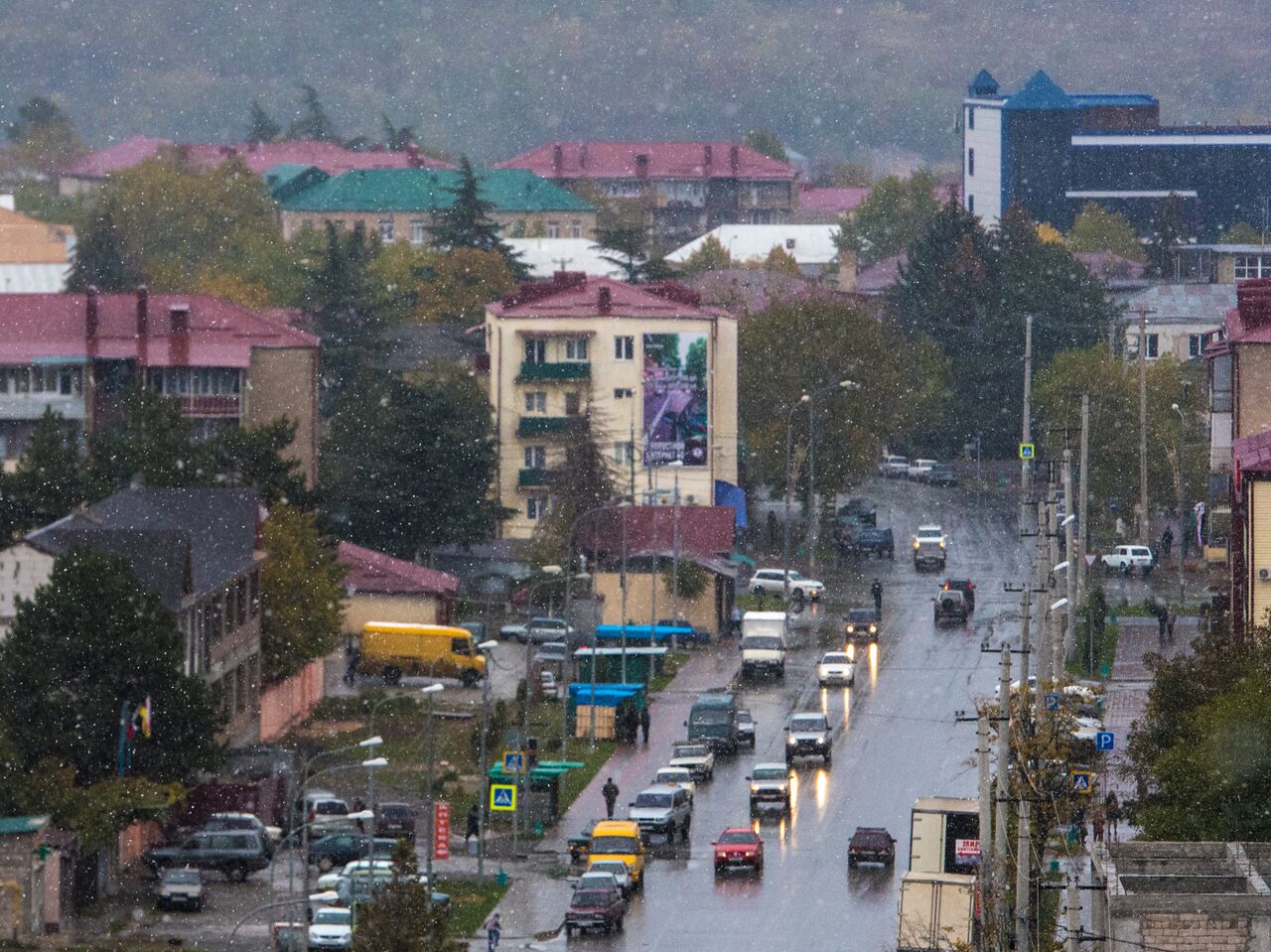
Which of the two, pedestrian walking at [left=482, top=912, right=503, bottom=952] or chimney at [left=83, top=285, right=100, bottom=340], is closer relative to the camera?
pedestrian walking at [left=482, top=912, right=503, bottom=952]

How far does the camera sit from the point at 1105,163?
189 meters

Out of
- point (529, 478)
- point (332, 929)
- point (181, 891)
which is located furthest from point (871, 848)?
point (529, 478)

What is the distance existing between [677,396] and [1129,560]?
17.2 metres

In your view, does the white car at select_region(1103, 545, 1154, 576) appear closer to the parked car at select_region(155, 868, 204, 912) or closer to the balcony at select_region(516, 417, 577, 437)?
the balcony at select_region(516, 417, 577, 437)

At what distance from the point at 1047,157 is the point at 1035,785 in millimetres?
148723

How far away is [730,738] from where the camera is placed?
64.8m

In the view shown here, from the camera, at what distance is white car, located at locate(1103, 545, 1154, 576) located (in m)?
90.5

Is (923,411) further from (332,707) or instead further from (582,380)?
(332,707)

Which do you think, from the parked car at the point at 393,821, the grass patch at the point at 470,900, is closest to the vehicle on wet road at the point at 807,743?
the parked car at the point at 393,821

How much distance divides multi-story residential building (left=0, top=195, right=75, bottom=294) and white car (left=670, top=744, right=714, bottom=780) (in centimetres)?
9650

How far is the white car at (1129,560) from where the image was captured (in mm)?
90500

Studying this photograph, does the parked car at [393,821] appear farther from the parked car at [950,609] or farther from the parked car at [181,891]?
the parked car at [950,609]

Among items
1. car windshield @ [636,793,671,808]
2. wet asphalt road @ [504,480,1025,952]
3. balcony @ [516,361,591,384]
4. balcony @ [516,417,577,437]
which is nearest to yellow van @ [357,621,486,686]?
wet asphalt road @ [504,480,1025,952]

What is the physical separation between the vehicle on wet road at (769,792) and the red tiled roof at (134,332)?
40.9 meters
